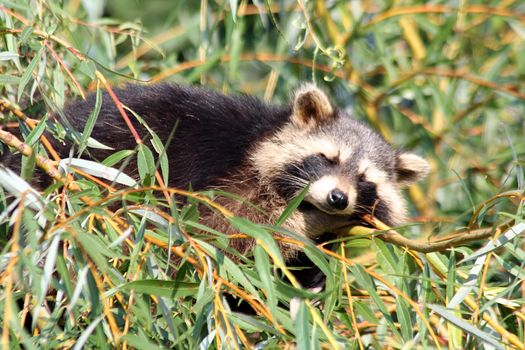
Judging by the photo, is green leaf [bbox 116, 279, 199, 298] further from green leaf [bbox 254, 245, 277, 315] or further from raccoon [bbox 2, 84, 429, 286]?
raccoon [bbox 2, 84, 429, 286]

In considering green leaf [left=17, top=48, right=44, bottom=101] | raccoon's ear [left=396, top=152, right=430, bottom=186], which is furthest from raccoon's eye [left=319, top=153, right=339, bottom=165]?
green leaf [left=17, top=48, right=44, bottom=101]

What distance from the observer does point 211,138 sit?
14.6 feet

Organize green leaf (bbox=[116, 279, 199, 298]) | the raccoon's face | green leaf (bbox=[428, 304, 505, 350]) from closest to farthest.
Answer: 1. green leaf (bbox=[116, 279, 199, 298])
2. green leaf (bbox=[428, 304, 505, 350])
3. the raccoon's face

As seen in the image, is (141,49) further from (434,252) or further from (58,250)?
(58,250)

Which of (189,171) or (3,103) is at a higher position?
(3,103)

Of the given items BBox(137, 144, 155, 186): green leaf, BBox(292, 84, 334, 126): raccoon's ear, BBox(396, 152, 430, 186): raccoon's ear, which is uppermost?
BBox(137, 144, 155, 186): green leaf

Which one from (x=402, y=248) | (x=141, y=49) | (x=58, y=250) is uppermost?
(x=58, y=250)

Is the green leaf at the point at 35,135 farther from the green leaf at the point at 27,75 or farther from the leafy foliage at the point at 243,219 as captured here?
the green leaf at the point at 27,75

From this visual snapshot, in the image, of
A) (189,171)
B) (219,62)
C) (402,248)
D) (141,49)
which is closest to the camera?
(402,248)

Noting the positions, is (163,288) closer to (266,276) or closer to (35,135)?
(266,276)

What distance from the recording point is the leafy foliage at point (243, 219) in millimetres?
2816

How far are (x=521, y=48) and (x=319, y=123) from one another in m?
2.60

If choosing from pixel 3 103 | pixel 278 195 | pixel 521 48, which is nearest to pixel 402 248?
pixel 278 195

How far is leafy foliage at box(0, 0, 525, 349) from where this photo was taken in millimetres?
2816
